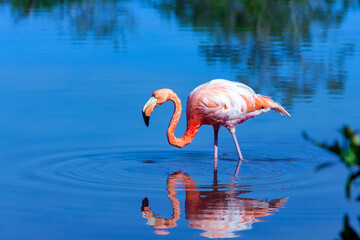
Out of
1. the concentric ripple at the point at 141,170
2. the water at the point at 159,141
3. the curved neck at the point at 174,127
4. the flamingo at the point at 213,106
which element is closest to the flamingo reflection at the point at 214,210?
the water at the point at 159,141

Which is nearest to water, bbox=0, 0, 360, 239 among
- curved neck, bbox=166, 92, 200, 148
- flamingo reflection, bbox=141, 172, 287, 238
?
A: flamingo reflection, bbox=141, 172, 287, 238

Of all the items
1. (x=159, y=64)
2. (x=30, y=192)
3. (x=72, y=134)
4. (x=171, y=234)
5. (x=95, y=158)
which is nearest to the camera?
(x=171, y=234)

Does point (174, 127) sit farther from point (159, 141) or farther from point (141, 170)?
point (141, 170)

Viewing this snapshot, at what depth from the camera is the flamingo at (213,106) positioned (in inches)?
322

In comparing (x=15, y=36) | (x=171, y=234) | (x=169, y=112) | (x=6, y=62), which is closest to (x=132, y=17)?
(x=15, y=36)

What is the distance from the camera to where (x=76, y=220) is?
5.92 meters

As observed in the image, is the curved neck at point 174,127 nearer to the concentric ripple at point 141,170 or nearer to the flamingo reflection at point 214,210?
the concentric ripple at point 141,170

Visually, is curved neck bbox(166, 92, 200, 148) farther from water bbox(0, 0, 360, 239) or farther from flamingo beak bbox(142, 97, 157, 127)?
flamingo beak bbox(142, 97, 157, 127)

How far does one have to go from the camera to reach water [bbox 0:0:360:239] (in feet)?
19.4

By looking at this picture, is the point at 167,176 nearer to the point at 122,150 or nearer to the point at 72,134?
the point at 122,150

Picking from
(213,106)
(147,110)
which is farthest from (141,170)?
(213,106)

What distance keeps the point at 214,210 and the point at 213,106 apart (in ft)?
7.29

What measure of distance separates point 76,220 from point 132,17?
61.8 ft

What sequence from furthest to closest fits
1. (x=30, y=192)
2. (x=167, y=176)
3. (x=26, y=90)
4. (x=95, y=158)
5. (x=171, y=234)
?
(x=26, y=90), (x=95, y=158), (x=167, y=176), (x=30, y=192), (x=171, y=234)
